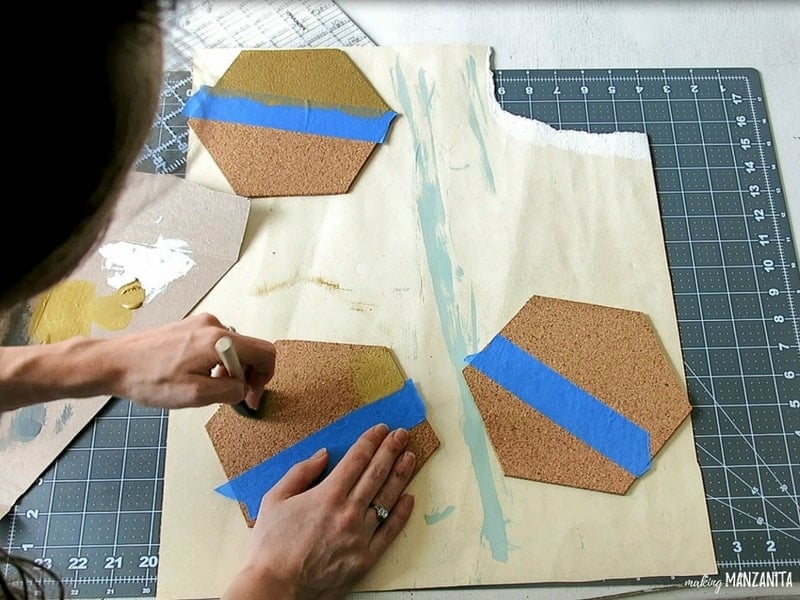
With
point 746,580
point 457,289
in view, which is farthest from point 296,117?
point 746,580

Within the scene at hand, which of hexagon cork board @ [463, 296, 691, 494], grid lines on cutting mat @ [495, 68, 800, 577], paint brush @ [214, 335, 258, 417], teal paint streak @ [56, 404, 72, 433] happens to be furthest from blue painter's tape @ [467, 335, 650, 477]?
teal paint streak @ [56, 404, 72, 433]

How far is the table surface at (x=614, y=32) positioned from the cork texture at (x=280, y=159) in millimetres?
266

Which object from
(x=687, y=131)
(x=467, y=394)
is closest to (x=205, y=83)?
(x=467, y=394)

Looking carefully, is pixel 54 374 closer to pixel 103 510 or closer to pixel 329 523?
pixel 103 510

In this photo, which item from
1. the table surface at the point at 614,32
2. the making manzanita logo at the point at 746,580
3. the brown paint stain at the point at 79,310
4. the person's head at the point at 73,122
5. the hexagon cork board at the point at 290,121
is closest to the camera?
the person's head at the point at 73,122

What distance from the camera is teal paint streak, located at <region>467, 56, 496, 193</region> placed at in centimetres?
117

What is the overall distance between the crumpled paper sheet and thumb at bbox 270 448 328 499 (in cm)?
8

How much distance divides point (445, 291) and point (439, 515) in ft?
1.11

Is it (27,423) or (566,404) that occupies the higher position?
(27,423)

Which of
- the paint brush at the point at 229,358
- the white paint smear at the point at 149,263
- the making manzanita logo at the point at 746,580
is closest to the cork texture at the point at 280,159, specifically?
the white paint smear at the point at 149,263

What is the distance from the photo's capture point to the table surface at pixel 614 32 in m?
1.28

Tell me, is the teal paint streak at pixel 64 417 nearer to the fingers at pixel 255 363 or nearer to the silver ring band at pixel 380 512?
the fingers at pixel 255 363

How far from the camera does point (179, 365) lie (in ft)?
2.86

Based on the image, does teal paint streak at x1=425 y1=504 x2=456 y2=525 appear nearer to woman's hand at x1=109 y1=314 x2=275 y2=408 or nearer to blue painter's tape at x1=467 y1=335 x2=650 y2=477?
blue painter's tape at x1=467 y1=335 x2=650 y2=477
